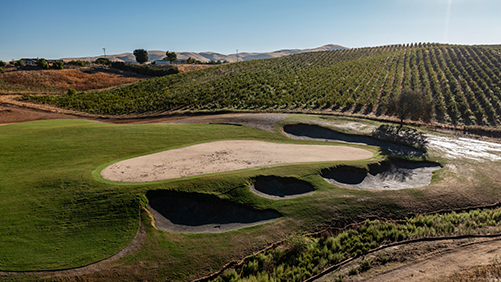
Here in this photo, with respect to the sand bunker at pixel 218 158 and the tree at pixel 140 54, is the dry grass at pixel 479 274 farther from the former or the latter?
the tree at pixel 140 54

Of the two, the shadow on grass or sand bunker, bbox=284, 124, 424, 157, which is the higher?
sand bunker, bbox=284, 124, 424, 157

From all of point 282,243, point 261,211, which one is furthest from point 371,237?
point 261,211

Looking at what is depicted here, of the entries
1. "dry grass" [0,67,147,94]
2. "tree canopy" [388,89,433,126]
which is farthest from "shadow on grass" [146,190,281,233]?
"dry grass" [0,67,147,94]

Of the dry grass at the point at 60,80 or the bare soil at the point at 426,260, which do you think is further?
the dry grass at the point at 60,80

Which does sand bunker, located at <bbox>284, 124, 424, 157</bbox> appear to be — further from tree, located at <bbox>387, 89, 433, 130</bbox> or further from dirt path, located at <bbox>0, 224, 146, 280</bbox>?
dirt path, located at <bbox>0, 224, 146, 280</bbox>

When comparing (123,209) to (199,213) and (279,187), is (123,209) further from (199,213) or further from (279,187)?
(279,187)

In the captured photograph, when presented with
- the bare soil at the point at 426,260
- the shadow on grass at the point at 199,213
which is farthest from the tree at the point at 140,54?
the bare soil at the point at 426,260
